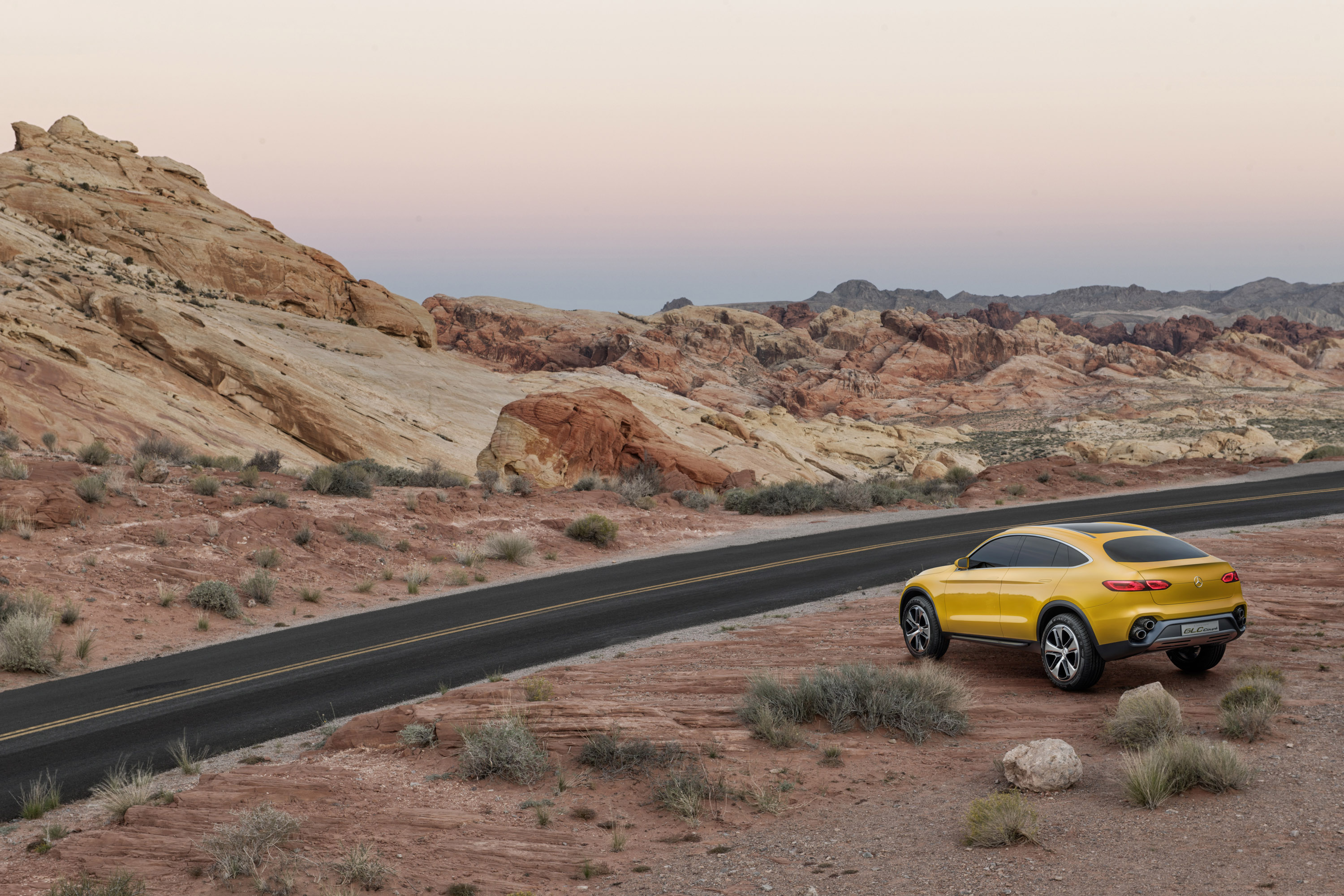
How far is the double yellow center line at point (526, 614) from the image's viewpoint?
11.2 meters

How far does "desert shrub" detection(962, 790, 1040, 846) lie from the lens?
5.87 metres

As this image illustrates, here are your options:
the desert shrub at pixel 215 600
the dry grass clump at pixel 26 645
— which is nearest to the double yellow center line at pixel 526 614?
the dry grass clump at pixel 26 645

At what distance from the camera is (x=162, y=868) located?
21.1 ft

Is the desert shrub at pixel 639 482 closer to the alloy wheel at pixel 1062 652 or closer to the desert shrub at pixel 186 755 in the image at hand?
the desert shrub at pixel 186 755

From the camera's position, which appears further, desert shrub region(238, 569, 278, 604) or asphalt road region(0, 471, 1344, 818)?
desert shrub region(238, 569, 278, 604)

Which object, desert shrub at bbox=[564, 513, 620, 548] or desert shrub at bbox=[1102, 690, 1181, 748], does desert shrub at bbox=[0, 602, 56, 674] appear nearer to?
desert shrub at bbox=[564, 513, 620, 548]

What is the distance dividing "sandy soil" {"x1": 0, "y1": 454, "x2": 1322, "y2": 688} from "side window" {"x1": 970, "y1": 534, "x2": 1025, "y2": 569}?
12.1 meters

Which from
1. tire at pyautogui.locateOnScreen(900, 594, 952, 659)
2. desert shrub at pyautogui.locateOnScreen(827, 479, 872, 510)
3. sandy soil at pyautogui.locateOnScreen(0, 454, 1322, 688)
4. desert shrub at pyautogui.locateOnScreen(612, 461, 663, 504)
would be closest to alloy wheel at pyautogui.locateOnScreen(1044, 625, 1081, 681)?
tire at pyautogui.locateOnScreen(900, 594, 952, 659)

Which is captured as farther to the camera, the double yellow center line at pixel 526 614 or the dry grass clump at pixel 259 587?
Answer: the dry grass clump at pixel 259 587

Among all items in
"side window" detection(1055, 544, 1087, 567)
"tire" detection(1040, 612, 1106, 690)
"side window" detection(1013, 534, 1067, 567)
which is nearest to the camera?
"tire" detection(1040, 612, 1106, 690)

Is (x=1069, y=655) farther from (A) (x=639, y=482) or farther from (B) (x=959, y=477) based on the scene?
(B) (x=959, y=477)

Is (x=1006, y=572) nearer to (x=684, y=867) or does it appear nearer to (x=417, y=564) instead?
(x=684, y=867)

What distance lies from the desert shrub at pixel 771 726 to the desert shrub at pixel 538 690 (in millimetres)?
2217

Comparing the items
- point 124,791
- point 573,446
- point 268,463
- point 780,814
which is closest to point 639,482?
point 573,446
